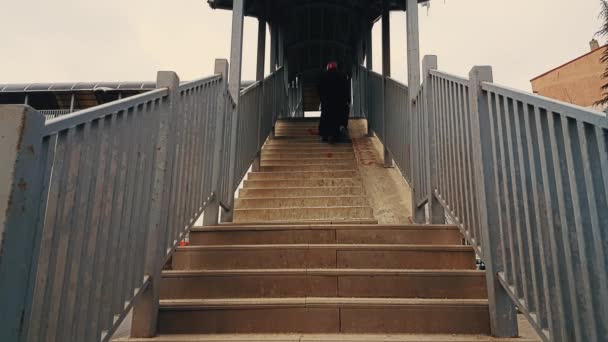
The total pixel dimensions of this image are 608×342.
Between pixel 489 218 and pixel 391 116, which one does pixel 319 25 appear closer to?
pixel 391 116

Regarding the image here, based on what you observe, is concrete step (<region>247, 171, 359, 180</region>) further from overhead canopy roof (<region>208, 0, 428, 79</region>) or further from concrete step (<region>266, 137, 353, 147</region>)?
overhead canopy roof (<region>208, 0, 428, 79</region>)

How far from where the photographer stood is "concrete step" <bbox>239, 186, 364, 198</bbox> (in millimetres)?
3812

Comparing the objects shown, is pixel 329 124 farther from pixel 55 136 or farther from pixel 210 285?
pixel 55 136

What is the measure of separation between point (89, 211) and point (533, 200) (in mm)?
Answer: 1672

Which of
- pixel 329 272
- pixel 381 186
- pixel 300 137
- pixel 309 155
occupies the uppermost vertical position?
pixel 300 137

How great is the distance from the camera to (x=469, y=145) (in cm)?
201

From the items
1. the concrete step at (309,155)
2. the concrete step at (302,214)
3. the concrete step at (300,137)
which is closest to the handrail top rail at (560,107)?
the concrete step at (302,214)

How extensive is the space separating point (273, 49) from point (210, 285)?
17.2 feet

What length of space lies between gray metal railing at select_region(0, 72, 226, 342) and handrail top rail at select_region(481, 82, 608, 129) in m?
1.62

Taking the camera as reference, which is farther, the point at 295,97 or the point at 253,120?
the point at 295,97

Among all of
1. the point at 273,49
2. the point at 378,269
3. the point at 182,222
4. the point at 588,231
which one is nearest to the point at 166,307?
the point at 182,222

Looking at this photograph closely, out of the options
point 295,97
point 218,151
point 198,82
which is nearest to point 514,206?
point 198,82

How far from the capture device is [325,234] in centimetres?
259

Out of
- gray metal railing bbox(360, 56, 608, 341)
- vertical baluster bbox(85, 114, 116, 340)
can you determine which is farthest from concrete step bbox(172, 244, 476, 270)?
vertical baluster bbox(85, 114, 116, 340)
